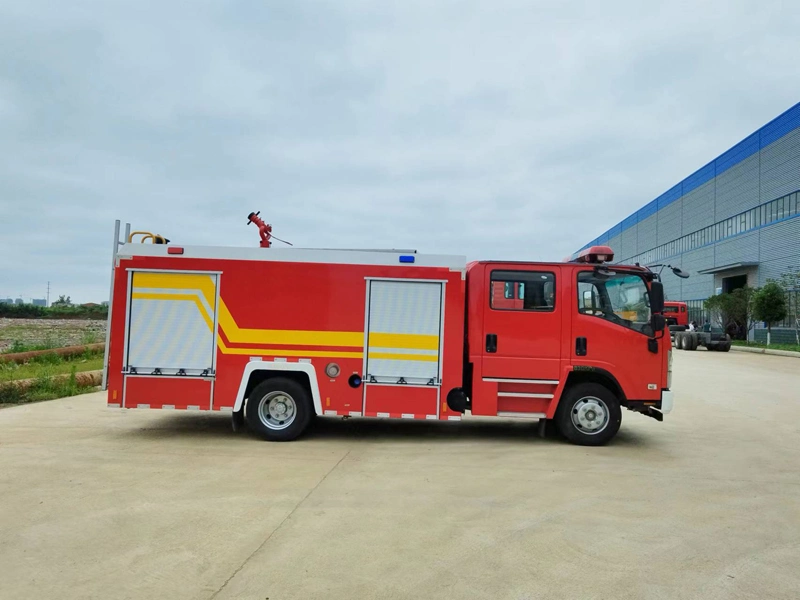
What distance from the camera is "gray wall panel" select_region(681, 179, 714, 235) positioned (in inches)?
1960

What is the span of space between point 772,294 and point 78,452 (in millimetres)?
37307

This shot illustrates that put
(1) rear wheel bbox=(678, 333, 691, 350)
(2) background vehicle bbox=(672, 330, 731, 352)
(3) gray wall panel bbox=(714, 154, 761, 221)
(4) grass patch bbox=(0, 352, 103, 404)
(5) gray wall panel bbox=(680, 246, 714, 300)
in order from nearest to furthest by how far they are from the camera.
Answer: (4) grass patch bbox=(0, 352, 103, 404) → (2) background vehicle bbox=(672, 330, 731, 352) → (1) rear wheel bbox=(678, 333, 691, 350) → (3) gray wall panel bbox=(714, 154, 761, 221) → (5) gray wall panel bbox=(680, 246, 714, 300)

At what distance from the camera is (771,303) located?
33719 millimetres

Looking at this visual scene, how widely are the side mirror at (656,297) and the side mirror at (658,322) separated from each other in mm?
→ 71

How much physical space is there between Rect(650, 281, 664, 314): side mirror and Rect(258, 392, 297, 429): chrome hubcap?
5064 mm

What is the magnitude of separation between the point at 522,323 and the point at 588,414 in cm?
156

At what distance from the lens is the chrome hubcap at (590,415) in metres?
7.83

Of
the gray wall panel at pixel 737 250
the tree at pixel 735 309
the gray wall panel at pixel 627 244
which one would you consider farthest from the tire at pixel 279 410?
the gray wall panel at pixel 627 244

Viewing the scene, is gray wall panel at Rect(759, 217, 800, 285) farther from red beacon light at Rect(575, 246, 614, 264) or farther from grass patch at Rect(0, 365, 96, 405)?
grass patch at Rect(0, 365, 96, 405)

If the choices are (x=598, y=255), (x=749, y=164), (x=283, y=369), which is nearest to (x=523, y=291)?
(x=598, y=255)

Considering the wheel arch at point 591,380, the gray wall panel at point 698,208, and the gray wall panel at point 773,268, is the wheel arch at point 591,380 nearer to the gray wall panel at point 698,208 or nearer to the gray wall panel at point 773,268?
the gray wall panel at point 773,268

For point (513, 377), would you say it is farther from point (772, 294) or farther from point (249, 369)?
point (772, 294)

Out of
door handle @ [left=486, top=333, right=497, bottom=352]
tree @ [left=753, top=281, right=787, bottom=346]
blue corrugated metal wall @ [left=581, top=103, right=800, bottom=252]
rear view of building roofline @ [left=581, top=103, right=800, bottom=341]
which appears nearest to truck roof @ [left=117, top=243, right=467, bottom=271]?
door handle @ [left=486, top=333, right=497, bottom=352]

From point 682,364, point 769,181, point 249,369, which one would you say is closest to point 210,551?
point 249,369
